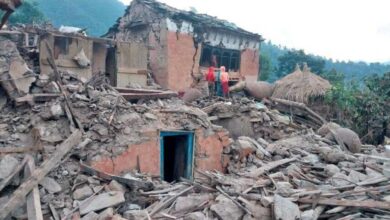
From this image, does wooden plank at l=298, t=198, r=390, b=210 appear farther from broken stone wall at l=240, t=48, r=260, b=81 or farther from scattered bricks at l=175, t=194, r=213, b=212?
broken stone wall at l=240, t=48, r=260, b=81

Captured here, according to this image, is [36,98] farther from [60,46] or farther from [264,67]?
[264,67]

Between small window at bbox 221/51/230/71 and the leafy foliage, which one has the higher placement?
small window at bbox 221/51/230/71

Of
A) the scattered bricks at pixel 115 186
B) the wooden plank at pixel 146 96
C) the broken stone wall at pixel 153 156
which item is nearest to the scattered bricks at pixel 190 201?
the scattered bricks at pixel 115 186

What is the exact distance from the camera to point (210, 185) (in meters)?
7.39

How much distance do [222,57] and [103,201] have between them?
13.4 metres

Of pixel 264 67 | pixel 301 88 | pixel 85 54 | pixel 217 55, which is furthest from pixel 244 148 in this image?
pixel 264 67

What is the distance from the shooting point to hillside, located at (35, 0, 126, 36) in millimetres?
34719

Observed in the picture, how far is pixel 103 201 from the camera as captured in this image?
645cm

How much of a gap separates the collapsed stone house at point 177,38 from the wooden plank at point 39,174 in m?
8.35

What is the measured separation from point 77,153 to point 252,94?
10.2 m

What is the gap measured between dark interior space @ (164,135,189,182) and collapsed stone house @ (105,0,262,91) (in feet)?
20.2

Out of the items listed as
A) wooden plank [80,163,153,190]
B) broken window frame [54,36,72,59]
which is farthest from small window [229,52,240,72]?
wooden plank [80,163,153,190]

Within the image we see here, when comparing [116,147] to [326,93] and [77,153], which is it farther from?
[326,93]

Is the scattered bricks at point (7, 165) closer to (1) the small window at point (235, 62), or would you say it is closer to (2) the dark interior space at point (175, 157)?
(2) the dark interior space at point (175, 157)
